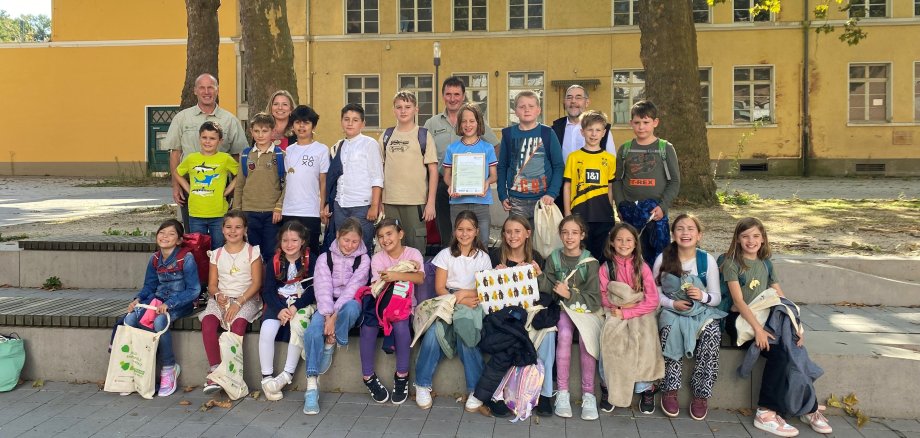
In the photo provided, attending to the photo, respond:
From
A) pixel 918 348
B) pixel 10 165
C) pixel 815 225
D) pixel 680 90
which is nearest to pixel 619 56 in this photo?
pixel 680 90

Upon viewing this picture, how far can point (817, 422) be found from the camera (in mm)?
4453

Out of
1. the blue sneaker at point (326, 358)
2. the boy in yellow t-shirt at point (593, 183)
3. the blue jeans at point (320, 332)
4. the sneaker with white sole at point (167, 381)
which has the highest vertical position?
the boy in yellow t-shirt at point (593, 183)

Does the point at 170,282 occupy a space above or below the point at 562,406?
above

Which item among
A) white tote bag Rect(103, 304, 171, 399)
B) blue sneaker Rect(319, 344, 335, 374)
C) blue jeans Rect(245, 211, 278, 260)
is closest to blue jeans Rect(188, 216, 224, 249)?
blue jeans Rect(245, 211, 278, 260)

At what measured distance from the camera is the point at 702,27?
26156 mm

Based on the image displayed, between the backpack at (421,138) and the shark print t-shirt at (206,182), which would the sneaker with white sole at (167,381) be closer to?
the shark print t-shirt at (206,182)

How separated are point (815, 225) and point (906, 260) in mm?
3014

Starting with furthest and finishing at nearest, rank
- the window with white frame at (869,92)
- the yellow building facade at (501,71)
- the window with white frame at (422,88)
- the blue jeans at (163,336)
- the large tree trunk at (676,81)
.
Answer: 1. the window with white frame at (422,88)
2. the window with white frame at (869,92)
3. the yellow building facade at (501,71)
4. the large tree trunk at (676,81)
5. the blue jeans at (163,336)

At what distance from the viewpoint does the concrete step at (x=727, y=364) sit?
15.2 ft

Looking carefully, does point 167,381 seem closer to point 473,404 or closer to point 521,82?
point 473,404

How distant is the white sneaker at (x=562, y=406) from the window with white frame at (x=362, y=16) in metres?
25.0

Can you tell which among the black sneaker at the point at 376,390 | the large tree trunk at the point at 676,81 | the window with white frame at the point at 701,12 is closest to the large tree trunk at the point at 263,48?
the large tree trunk at the point at 676,81

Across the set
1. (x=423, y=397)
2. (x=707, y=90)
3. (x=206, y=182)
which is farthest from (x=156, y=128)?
(x=423, y=397)

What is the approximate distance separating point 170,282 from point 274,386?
1.16m
